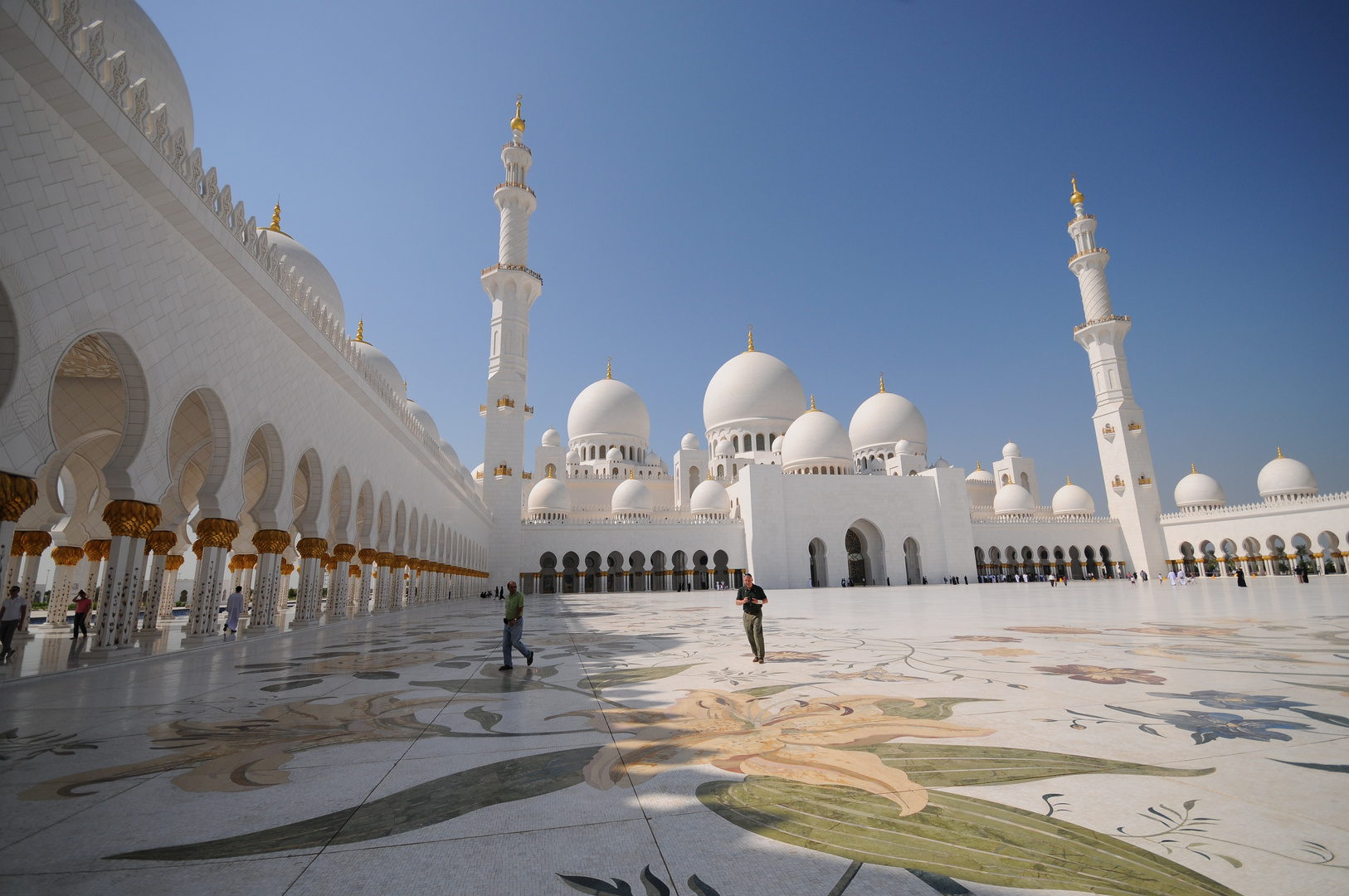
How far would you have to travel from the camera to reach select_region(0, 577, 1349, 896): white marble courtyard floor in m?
1.62

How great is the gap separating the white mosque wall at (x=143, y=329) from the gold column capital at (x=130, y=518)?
11 centimetres

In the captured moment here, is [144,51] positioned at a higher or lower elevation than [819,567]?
higher

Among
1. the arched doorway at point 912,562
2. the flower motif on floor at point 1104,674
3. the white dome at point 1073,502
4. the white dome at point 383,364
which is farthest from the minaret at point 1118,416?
the flower motif on floor at point 1104,674

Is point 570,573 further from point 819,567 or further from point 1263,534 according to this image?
point 1263,534

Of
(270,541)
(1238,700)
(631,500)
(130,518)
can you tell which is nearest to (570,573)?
(631,500)

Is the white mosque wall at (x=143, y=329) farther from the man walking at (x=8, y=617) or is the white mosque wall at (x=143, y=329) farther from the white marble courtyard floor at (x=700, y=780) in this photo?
the white marble courtyard floor at (x=700, y=780)

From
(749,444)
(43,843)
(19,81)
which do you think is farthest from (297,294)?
(749,444)

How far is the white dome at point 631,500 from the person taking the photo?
30047 millimetres

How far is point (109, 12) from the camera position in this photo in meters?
6.85

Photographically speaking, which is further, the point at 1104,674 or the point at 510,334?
the point at 510,334

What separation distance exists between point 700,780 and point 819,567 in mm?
28087

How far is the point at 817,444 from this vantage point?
30.8 meters

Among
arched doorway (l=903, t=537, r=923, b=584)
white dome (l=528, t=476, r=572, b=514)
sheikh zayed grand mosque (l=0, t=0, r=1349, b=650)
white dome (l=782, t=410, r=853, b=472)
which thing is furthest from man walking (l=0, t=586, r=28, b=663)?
arched doorway (l=903, t=537, r=923, b=584)

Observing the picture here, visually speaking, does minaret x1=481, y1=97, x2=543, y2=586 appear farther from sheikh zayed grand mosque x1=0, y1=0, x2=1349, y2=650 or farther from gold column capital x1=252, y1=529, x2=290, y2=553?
gold column capital x1=252, y1=529, x2=290, y2=553
